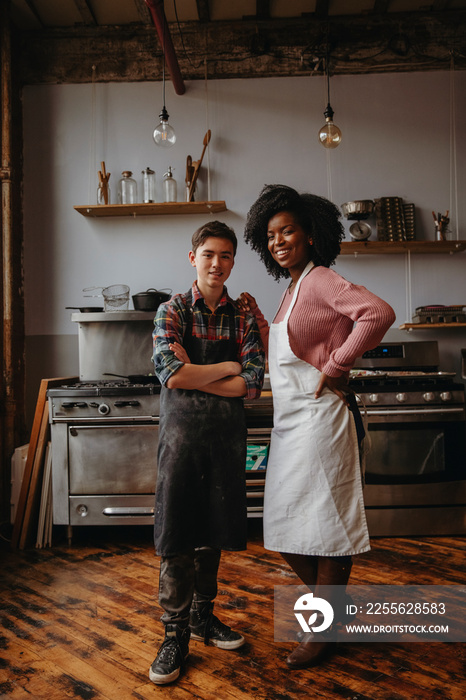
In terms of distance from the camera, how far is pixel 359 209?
12.4 feet

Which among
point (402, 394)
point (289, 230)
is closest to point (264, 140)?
point (402, 394)

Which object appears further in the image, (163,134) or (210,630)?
(163,134)

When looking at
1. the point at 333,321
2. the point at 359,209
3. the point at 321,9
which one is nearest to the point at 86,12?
the point at 321,9

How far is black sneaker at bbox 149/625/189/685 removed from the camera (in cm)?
174

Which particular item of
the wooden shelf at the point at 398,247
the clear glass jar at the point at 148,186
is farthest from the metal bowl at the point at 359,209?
the clear glass jar at the point at 148,186

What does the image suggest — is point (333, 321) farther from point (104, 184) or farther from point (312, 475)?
point (104, 184)

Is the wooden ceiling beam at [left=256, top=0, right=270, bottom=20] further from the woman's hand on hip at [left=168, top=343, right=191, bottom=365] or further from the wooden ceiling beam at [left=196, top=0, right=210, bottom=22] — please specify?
the woman's hand on hip at [left=168, top=343, right=191, bottom=365]

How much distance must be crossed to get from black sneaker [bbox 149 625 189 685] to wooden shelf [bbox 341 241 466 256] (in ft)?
8.96

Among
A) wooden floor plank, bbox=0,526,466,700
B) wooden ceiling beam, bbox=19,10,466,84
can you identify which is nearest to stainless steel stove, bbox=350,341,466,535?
wooden floor plank, bbox=0,526,466,700

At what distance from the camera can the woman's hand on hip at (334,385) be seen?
1.78 metres

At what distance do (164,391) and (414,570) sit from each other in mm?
1726

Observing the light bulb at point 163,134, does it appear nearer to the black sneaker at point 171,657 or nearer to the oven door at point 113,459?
the oven door at point 113,459

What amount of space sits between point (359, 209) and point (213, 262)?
88.9 inches

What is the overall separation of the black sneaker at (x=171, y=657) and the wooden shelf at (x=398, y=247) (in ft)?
8.96
